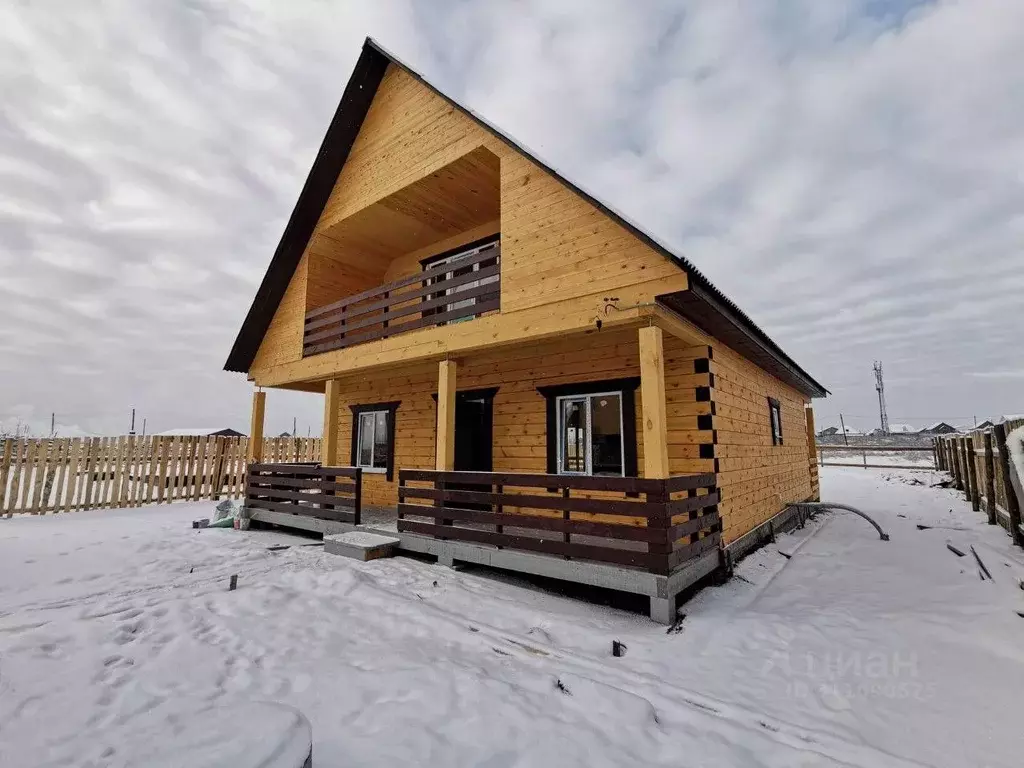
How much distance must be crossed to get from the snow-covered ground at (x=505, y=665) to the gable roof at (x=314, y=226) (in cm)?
398

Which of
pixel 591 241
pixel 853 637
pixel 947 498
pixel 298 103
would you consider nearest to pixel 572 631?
pixel 853 637

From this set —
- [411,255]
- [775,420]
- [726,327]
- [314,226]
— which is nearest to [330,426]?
[411,255]

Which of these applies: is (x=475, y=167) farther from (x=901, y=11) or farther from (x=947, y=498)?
(x=947, y=498)

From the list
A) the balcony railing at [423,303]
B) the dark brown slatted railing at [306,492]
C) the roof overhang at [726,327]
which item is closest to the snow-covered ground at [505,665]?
the dark brown slatted railing at [306,492]

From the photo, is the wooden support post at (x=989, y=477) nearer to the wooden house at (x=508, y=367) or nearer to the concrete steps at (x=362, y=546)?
the wooden house at (x=508, y=367)

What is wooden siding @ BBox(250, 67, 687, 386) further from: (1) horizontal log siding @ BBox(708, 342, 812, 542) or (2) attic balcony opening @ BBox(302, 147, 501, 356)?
(1) horizontal log siding @ BBox(708, 342, 812, 542)

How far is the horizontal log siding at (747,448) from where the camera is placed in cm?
753

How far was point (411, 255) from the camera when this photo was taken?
1243 centimetres

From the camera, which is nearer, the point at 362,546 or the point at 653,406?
the point at 653,406

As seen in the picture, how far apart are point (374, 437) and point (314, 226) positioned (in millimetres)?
5870

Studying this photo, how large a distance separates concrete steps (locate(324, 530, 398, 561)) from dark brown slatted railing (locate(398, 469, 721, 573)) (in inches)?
14.1

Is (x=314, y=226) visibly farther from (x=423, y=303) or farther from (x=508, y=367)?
(x=508, y=367)

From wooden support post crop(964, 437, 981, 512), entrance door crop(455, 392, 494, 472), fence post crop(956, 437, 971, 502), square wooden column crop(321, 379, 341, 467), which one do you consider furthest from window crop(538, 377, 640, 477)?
fence post crop(956, 437, 971, 502)

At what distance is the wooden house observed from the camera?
235 inches
